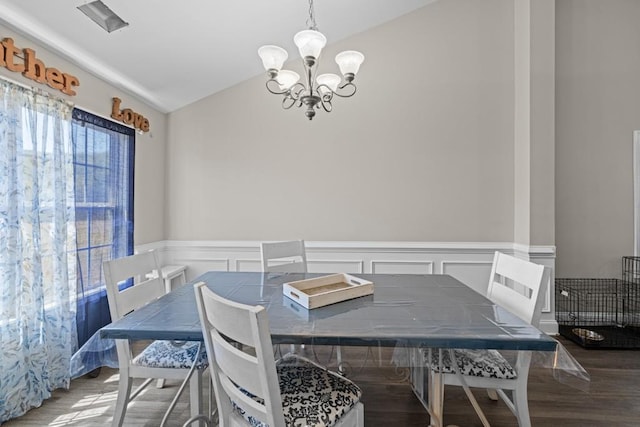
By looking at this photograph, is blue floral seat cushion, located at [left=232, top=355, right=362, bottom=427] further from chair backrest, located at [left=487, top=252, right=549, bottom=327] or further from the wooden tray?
chair backrest, located at [left=487, top=252, right=549, bottom=327]

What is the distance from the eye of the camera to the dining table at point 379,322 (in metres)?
1.15

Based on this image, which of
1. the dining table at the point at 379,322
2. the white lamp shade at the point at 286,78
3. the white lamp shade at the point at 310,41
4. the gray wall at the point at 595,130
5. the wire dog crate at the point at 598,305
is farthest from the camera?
the gray wall at the point at 595,130

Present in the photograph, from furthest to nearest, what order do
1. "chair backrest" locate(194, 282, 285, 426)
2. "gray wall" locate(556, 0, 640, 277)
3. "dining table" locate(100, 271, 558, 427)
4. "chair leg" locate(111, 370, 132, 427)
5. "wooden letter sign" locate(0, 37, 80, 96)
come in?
"gray wall" locate(556, 0, 640, 277)
"wooden letter sign" locate(0, 37, 80, 96)
"chair leg" locate(111, 370, 132, 427)
"dining table" locate(100, 271, 558, 427)
"chair backrest" locate(194, 282, 285, 426)

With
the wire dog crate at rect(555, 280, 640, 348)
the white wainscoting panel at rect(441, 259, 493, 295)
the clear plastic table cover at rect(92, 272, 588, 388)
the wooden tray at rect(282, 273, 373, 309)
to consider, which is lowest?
the wire dog crate at rect(555, 280, 640, 348)

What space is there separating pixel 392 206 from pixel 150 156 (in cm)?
248

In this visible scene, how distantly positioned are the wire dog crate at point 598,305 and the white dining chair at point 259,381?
2.88 meters

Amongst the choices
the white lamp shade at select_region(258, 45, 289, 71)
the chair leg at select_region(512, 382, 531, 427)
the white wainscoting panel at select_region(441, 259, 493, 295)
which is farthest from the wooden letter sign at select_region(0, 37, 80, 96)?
the white wainscoting panel at select_region(441, 259, 493, 295)

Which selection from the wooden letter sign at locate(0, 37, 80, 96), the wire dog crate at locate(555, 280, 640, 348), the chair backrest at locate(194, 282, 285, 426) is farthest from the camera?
the wire dog crate at locate(555, 280, 640, 348)

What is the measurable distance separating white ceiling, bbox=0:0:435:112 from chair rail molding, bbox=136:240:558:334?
5.11 ft

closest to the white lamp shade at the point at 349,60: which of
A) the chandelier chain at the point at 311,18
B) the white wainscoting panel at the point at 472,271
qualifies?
the chandelier chain at the point at 311,18

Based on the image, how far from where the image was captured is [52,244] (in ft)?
6.70

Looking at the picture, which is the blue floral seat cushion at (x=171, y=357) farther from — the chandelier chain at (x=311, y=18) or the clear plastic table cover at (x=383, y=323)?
the chandelier chain at (x=311, y=18)

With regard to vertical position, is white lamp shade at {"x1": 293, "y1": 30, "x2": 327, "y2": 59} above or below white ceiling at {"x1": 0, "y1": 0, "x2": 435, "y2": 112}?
below

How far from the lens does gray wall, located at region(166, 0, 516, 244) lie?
10.7 feet
